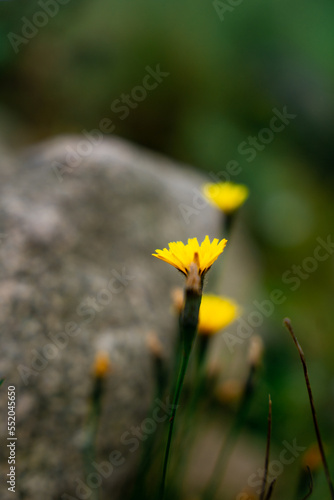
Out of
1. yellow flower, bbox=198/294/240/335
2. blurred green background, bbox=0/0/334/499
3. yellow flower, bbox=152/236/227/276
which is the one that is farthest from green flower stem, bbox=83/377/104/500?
blurred green background, bbox=0/0/334/499

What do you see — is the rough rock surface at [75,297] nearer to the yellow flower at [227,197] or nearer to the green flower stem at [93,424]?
the green flower stem at [93,424]

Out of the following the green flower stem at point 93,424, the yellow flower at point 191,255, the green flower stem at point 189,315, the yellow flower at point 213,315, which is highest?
the yellow flower at point 191,255

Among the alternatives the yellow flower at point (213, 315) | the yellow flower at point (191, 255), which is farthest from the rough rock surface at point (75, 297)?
the yellow flower at point (191, 255)

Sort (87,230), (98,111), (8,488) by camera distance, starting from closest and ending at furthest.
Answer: (8,488), (87,230), (98,111)

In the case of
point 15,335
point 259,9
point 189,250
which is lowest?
point 15,335

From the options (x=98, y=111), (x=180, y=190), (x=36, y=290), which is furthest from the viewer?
(x=98, y=111)

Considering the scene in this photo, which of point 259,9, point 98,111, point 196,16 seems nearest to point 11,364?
point 98,111

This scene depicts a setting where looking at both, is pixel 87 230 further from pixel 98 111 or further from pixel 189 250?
pixel 98 111

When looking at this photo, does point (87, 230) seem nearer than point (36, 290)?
No
